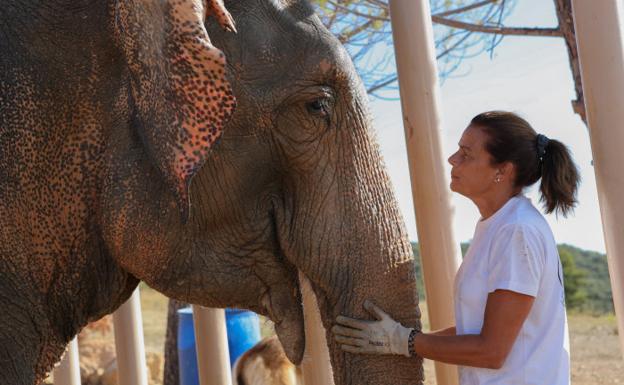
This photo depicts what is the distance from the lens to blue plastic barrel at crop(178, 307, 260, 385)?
7.08m

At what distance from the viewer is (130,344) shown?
607cm

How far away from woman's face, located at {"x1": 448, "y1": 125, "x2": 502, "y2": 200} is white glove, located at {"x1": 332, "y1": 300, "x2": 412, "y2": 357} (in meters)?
0.60

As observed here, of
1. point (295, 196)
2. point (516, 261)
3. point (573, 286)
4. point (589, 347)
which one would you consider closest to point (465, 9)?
point (516, 261)

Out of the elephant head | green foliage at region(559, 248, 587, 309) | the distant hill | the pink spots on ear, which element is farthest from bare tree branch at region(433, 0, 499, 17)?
green foliage at region(559, 248, 587, 309)

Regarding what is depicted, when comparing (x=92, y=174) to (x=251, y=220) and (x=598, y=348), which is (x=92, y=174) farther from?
(x=598, y=348)

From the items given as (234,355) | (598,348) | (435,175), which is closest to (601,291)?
(598,348)

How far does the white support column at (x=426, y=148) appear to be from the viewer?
398 cm

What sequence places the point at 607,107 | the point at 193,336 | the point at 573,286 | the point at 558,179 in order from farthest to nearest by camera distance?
the point at 573,286 < the point at 193,336 < the point at 607,107 < the point at 558,179

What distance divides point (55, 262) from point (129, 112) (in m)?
0.40

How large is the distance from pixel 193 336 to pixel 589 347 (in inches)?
290

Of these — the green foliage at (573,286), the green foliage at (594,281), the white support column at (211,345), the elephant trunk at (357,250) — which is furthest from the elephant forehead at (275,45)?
the green foliage at (573,286)

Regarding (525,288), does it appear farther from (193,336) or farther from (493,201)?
(193,336)

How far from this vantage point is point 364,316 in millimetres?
2361

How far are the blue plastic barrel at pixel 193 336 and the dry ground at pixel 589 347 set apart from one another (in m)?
0.18
